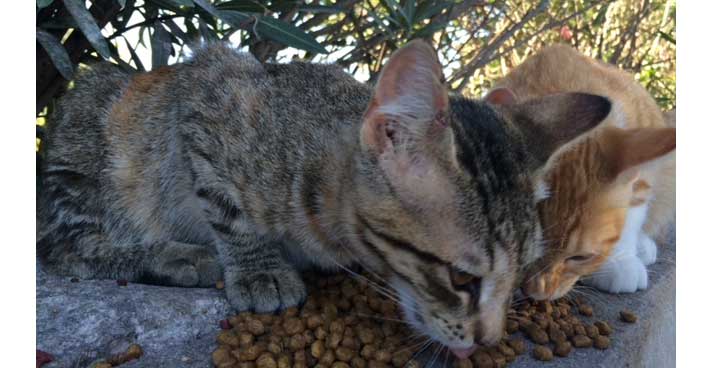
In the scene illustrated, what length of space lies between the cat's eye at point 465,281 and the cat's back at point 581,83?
1097mm

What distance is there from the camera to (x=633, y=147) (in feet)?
5.67

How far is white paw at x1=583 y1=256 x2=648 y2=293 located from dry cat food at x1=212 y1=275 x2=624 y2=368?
0.31 meters

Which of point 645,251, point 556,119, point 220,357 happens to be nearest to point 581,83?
point 645,251

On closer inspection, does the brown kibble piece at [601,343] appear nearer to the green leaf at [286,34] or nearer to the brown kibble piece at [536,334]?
the brown kibble piece at [536,334]

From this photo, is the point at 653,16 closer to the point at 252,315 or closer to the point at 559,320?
the point at 559,320

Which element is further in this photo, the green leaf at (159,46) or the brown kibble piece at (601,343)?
the green leaf at (159,46)

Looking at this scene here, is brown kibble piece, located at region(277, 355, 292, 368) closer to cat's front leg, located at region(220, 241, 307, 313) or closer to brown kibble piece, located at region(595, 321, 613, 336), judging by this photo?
cat's front leg, located at region(220, 241, 307, 313)

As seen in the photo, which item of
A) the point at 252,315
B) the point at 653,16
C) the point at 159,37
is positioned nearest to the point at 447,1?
the point at 159,37

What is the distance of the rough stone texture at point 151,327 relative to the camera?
1.56 metres

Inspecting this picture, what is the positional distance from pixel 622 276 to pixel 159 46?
1854 mm

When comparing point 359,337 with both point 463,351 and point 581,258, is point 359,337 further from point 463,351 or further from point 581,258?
point 581,258

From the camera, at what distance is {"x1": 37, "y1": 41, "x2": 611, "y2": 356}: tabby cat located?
139cm

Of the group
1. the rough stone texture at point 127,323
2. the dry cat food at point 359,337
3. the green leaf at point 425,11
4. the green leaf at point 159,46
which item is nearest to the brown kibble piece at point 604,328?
the dry cat food at point 359,337

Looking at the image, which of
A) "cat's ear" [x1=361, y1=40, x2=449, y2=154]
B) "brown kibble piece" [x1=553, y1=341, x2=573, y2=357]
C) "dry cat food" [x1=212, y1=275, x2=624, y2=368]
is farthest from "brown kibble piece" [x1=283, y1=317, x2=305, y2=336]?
"brown kibble piece" [x1=553, y1=341, x2=573, y2=357]
